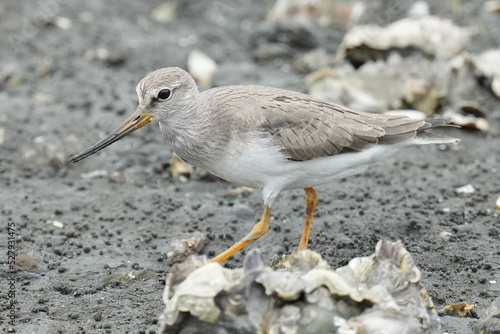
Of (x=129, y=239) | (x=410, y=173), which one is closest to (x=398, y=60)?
(x=410, y=173)

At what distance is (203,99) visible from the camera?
6.72 meters

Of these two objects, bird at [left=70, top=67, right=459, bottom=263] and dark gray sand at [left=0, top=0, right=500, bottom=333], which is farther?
bird at [left=70, top=67, right=459, bottom=263]

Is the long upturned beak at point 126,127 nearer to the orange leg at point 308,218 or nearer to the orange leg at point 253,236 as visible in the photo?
the orange leg at point 253,236

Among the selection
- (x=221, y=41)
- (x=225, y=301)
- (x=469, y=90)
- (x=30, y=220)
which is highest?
(x=221, y=41)

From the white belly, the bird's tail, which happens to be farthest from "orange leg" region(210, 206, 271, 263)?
the bird's tail

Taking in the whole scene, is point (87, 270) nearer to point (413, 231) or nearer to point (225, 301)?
point (225, 301)

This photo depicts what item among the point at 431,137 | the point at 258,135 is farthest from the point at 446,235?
the point at 258,135

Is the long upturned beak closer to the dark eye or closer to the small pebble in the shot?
the dark eye

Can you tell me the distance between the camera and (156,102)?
6.54 meters

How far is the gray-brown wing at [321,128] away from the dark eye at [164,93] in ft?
2.74

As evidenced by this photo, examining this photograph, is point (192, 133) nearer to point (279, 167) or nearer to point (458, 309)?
point (279, 167)

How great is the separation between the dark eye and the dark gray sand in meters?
1.41

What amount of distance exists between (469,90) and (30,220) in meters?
5.83

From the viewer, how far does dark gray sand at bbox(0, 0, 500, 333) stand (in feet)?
20.7
